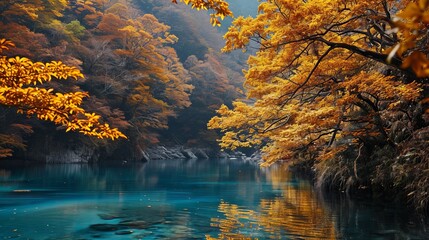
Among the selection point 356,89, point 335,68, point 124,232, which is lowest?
point 124,232

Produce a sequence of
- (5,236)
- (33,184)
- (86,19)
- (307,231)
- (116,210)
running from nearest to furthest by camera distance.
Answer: (5,236), (307,231), (116,210), (33,184), (86,19)

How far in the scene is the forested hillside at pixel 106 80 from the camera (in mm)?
24547

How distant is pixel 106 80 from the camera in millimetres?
30594

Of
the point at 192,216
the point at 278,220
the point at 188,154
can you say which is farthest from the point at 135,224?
the point at 188,154

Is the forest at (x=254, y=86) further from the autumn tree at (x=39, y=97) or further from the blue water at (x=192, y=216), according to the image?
the blue water at (x=192, y=216)

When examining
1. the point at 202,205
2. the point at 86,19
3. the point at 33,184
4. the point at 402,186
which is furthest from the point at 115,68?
the point at 402,186

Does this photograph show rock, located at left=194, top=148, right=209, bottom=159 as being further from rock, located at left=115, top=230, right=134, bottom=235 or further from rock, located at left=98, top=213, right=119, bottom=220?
rock, located at left=115, top=230, right=134, bottom=235

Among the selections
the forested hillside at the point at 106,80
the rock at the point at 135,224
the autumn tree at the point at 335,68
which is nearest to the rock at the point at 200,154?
the forested hillside at the point at 106,80

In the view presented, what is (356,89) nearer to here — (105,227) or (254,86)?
(105,227)

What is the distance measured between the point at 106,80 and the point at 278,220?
24735 millimetres

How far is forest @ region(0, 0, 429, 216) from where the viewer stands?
219 inches

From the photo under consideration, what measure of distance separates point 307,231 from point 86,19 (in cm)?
3320

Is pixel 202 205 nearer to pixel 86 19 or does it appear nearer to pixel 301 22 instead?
pixel 301 22

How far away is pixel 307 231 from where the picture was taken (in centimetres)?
721
